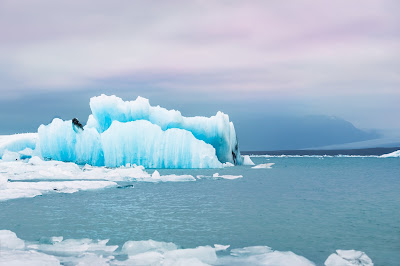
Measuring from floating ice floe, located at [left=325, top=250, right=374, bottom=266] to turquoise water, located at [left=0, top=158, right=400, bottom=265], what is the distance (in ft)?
0.90

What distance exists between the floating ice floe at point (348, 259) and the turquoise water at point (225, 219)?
0.27 metres

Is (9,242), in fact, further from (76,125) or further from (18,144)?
(18,144)

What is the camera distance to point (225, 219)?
40.5 ft

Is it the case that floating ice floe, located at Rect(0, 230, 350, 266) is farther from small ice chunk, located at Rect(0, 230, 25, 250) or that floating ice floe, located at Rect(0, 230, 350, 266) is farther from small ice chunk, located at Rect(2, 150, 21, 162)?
small ice chunk, located at Rect(2, 150, 21, 162)

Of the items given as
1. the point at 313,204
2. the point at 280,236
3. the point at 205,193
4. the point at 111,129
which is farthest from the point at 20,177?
the point at 280,236

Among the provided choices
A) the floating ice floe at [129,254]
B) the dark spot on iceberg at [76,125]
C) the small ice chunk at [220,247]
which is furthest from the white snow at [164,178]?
the small ice chunk at [220,247]

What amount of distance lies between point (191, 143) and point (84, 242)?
84.6ft

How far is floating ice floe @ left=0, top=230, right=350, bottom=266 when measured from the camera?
705cm

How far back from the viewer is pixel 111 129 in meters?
34.6

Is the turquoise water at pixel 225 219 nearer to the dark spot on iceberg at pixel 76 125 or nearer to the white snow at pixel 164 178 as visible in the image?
the white snow at pixel 164 178

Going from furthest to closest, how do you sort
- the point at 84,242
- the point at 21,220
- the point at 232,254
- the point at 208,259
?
the point at 21,220 < the point at 84,242 < the point at 232,254 < the point at 208,259

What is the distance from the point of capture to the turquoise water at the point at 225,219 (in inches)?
364

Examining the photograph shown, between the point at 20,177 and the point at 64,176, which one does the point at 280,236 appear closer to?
the point at 64,176

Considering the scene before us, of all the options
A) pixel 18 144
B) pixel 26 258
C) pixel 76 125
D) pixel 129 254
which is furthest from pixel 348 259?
pixel 18 144
